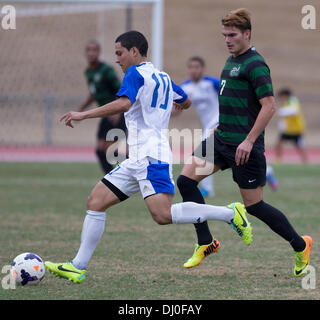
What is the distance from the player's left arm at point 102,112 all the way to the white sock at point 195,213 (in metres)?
0.99

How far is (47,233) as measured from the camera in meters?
7.59

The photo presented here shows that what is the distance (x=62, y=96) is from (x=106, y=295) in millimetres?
20605

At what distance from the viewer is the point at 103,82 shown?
36.1 ft

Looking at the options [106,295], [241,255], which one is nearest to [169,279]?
[106,295]

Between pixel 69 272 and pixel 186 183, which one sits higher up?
pixel 186 183

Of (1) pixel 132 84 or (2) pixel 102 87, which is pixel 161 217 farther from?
(2) pixel 102 87

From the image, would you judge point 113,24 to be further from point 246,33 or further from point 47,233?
point 246,33

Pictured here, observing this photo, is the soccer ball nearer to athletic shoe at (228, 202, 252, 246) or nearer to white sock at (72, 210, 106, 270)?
white sock at (72, 210, 106, 270)

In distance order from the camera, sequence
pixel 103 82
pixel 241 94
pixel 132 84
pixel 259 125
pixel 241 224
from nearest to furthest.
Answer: pixel 132 84 < pixel 259 125 < pixel 241 94 < pixel 241 224 < pixel 103 82

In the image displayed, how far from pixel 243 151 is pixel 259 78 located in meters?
0.61

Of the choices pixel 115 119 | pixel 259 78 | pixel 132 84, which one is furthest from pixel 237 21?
pixel 115 119

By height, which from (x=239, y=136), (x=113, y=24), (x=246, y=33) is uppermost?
(x=113, y=24)
